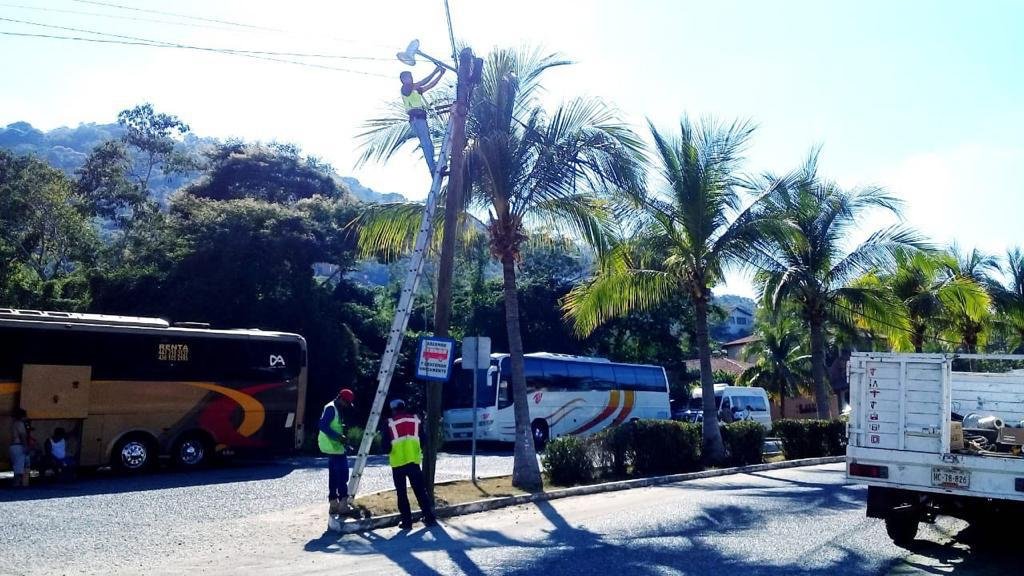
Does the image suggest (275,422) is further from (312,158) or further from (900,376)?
(312,158)

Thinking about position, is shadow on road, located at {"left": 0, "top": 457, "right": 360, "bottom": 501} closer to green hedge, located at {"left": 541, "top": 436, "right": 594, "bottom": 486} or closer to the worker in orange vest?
green hedge, located at {"left": 541, "top": 436, "right": 594, "bottom": 486}

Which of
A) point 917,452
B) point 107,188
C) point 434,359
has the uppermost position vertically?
point 107,188

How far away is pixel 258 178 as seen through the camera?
41156 mm

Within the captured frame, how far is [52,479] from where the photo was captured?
56.1 feet

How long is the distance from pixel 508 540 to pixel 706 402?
34.6ft

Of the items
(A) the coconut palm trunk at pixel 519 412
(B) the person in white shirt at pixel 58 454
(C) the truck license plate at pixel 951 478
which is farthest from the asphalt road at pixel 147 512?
(C) the truck license plate at pixel 951 478

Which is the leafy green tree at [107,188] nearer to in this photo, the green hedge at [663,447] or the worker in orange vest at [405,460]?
the green hedge at [663,447]

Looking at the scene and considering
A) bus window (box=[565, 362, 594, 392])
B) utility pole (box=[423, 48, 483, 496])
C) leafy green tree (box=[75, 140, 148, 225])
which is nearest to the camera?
utility pole (box=[423, 48, 483, 496])

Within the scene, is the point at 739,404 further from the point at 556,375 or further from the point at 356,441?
the point at 356,441

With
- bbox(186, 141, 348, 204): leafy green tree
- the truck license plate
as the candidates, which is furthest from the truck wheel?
bbox(186, 141, 348, 204): leafy green tree

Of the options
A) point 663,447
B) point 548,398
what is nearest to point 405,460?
point 663,447

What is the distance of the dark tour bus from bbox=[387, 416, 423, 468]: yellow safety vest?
8808 millimetres

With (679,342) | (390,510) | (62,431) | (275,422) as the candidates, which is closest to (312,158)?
(679,342)

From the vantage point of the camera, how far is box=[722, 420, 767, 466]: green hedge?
20938mm
